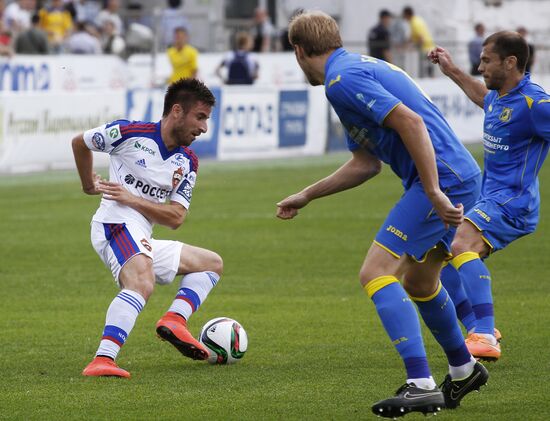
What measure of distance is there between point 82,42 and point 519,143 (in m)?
20.0

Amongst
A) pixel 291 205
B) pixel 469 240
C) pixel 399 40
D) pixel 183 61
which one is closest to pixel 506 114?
pixel 469 240

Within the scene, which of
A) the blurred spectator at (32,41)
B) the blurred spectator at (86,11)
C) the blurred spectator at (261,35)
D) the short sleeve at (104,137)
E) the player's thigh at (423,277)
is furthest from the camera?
the blurred spectator at (86,11)

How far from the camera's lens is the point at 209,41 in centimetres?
3347

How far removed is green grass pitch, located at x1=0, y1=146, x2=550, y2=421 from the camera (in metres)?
6.66

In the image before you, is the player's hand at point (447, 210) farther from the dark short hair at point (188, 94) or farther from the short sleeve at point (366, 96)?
the dark short hair at point (188, 94)

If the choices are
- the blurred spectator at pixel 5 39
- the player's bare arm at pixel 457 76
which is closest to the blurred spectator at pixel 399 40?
the blurred spectator at pixel 5 39

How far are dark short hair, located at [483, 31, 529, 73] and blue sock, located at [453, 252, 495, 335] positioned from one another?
129 cm

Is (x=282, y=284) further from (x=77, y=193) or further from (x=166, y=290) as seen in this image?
(x=77, y=193)

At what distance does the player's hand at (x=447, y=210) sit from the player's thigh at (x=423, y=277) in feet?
1.96

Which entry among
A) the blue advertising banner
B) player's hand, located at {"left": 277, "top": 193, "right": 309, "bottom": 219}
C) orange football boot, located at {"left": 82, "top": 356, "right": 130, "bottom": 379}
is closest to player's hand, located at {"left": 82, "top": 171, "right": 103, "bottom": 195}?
orange football boot, located at {"left": 82, "top": 356, "right": 130, "bottom": 379}

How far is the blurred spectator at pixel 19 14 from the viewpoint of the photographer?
2687cm

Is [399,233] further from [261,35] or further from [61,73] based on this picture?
[261,35]

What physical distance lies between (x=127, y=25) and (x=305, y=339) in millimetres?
24324

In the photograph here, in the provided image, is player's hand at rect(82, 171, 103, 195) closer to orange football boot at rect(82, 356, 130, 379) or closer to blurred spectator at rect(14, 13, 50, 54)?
orange football boot at rect(82, 356, 130, 379)
